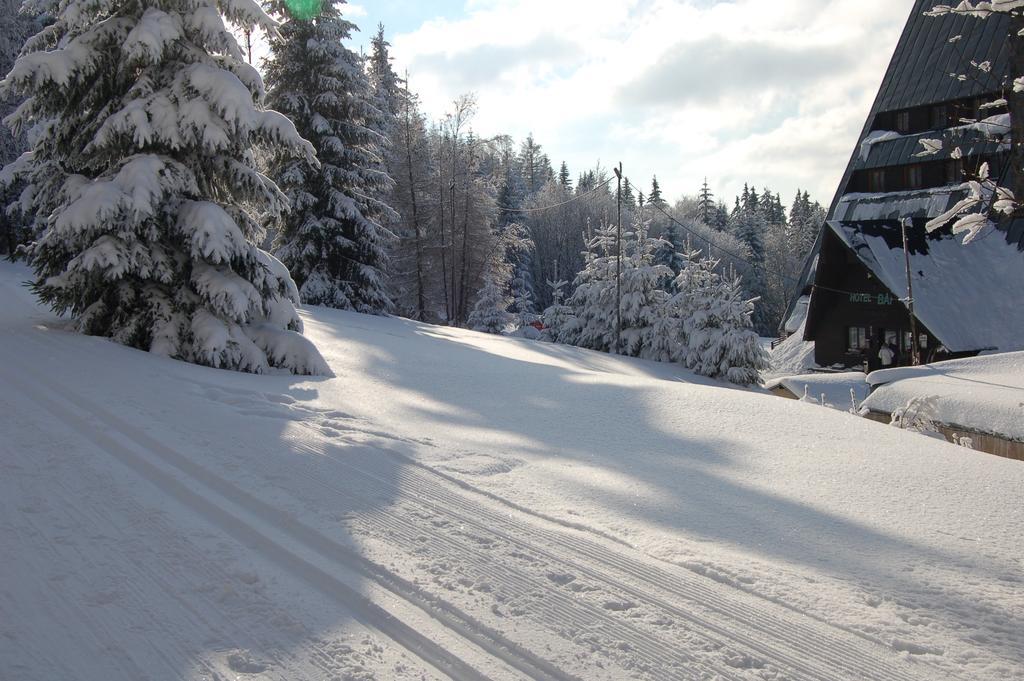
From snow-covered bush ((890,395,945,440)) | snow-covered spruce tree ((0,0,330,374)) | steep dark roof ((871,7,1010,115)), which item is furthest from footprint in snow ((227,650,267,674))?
steep dark roof ((871,7,1010,115))

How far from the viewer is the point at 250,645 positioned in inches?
107

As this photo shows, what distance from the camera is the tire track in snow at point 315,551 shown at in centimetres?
273

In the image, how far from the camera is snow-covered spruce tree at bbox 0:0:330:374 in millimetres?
8227

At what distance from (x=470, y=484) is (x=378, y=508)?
0.80 metres

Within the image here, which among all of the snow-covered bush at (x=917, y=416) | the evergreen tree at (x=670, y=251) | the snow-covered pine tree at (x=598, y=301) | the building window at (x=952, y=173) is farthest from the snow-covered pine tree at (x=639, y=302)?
the evergreen tree at (x=670, y=251)

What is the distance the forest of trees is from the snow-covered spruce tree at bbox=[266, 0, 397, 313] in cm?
6

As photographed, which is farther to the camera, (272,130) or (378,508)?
(272,130)

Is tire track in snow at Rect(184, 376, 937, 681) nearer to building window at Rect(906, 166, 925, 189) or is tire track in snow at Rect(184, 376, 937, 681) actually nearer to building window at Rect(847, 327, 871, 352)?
building window at Rect(847, 327, 871, 352)

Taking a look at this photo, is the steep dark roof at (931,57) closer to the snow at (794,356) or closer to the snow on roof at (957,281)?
the snow on roof at (957,281)

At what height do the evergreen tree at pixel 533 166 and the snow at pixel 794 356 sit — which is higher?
the evergreen tree at pixel 533 166

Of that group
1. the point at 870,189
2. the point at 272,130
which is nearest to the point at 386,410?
the point at 272,130

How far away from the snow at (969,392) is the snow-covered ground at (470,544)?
6.23 metres

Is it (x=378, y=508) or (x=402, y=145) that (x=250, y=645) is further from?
(x=402, y=145)

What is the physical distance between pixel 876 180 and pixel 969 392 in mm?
22462
